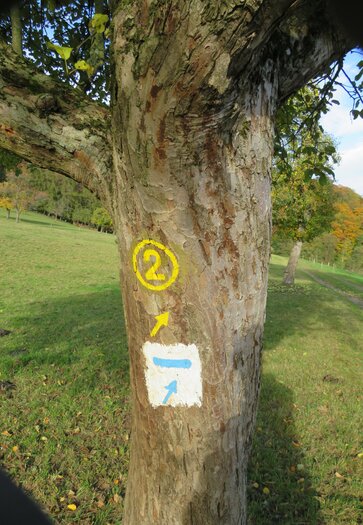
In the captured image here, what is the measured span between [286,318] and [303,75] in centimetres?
947

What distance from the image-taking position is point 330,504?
11.4 feet

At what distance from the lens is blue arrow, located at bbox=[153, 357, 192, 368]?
184 cm

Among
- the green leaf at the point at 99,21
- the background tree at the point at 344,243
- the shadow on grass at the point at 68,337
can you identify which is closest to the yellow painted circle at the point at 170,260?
the green leaf at the point at 99,21

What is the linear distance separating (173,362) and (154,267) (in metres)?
0.47

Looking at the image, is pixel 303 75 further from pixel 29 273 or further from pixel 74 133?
pixel 29 273

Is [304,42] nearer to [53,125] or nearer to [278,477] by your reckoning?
[53,125]

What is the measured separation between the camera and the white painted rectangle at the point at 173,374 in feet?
6.01

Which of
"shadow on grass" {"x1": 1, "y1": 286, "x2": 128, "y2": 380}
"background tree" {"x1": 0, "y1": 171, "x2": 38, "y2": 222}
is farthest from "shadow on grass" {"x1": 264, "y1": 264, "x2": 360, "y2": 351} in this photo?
"background tree" {"x1": 0, "y1": 171, "x2": 38, "y2": 222}

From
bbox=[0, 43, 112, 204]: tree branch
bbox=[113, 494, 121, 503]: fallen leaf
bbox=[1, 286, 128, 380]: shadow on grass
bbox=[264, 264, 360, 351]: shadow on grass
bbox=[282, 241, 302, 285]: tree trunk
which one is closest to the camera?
bbox=[0, 43, 112, 204]: tree branch

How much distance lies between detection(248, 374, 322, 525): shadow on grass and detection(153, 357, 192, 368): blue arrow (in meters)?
2.19

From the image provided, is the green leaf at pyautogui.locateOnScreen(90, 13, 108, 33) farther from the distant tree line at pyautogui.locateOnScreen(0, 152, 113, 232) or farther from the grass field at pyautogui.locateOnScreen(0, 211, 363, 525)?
the distant tree line at pyautogui.locateOnScreen(0, 152, 113, 232)

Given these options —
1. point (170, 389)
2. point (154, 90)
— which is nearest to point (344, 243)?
point (170, 389)

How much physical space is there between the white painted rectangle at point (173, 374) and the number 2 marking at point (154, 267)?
13.0 inches

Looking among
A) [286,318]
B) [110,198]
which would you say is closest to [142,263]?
[110,198]
